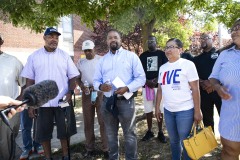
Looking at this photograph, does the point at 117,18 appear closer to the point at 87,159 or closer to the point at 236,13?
the point at 236,13

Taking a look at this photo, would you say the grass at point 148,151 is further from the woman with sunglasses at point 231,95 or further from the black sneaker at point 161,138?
the woman with sunglasses at point 231,95

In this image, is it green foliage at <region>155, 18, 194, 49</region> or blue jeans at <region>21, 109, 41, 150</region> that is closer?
blue jeans at <region>21, 109, 41, 150</region>

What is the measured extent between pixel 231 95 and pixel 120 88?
146 centimetres

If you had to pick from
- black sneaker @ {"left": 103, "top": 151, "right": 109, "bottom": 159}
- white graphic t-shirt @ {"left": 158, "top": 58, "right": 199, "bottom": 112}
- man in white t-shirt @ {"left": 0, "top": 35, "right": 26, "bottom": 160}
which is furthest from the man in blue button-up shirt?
man in white t-shirt @ {"left": 0, "top": 35, "right": 26, "bottom": 160}

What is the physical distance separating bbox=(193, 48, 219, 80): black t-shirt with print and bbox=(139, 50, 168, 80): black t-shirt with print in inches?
27.9

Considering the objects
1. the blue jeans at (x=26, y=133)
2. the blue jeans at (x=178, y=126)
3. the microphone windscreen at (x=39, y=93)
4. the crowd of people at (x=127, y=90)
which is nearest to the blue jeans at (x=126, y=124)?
the crowd of people at (x=127, y=90)

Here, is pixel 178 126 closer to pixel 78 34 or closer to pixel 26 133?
pixel 26 133

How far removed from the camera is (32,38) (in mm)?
17188

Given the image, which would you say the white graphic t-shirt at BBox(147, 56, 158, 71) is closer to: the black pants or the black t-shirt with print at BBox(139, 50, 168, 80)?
the black t-shirt with print at BBox(139, 50, 168, 80)

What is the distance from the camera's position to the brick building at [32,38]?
15.7 meters

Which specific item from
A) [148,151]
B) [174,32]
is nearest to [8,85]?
[148,151]

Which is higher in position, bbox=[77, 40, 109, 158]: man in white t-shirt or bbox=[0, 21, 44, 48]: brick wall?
bbox=[0, 21, 44, 48]: brick wall

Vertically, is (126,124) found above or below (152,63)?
below

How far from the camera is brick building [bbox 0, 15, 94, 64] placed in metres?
15.7
